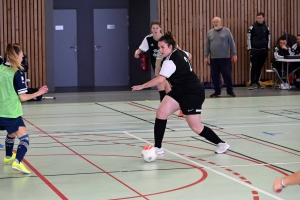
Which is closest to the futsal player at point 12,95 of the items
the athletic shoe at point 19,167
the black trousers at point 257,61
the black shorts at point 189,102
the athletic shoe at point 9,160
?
the athletic shoe at point 19,167

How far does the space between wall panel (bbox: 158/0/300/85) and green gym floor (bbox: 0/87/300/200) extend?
652cm

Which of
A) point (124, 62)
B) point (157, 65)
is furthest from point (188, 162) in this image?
point (124, 62)

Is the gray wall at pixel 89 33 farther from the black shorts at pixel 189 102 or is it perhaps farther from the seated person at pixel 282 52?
the black shorts at pixel 189 102

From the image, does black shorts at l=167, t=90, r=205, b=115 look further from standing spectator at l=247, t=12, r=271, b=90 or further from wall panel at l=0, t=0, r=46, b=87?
wall panel at l=0, t=0, r=46, b=87

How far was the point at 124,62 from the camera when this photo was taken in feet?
73.9

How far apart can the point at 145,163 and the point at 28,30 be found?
12.3m

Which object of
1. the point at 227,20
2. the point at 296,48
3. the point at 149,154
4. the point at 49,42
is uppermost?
the point at 227,20

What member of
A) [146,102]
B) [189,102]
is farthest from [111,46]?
[189,102]

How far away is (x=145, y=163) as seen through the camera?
23.7ft

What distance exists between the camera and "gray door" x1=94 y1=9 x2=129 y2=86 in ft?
73.0

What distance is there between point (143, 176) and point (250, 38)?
12867 millimetres

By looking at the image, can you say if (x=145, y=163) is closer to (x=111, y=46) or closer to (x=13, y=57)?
(x=13, y=57)

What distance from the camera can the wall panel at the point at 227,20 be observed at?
1962cm

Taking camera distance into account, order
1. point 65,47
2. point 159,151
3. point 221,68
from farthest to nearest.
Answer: point 65,47 < point 221,68 < point 159,151
